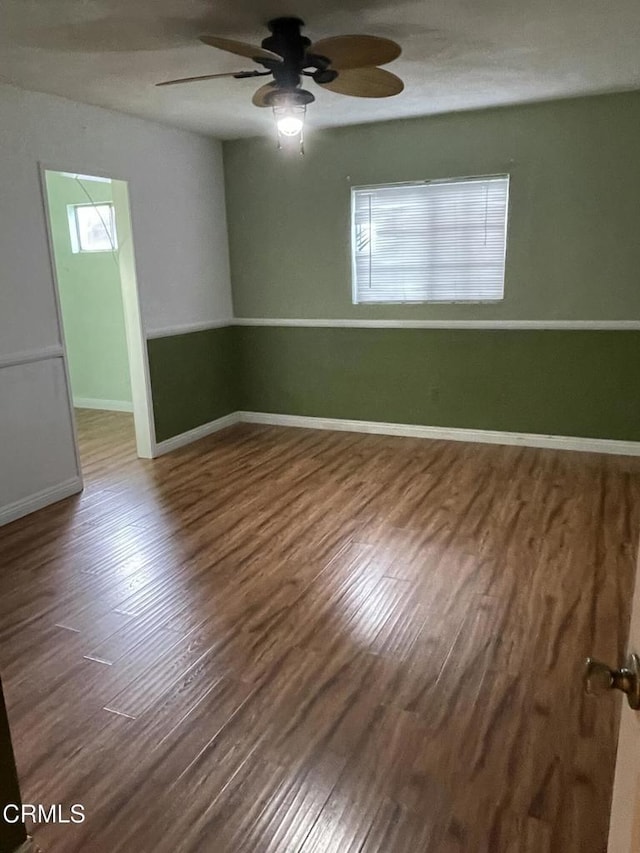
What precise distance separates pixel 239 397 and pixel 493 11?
3.84 meters

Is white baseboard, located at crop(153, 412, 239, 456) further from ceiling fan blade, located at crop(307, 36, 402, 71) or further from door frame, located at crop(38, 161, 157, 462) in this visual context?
ceiling fan blade, located at crop(307, 36, 402, 71)

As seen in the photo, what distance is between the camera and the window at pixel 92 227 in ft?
19.7

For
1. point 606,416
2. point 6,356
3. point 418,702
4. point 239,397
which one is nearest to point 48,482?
point 6,356

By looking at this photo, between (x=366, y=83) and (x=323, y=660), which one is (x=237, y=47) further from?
(x=323, y=660)

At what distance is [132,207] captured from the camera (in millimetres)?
4395

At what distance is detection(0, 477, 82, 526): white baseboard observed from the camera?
11.9ft

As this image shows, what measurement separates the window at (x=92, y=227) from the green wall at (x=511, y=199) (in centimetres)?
141

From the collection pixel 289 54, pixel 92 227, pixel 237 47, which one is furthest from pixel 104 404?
pixel 237 47

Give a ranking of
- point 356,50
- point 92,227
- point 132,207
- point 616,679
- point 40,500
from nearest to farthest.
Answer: point 616,679 < point 356,50 < point 40,500 < point 132,207 < point 92,227

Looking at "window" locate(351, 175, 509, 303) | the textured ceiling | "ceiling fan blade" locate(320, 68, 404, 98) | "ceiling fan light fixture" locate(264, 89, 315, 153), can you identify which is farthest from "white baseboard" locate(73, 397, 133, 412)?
"ceiling fan blade" locate(320, 68, 404, 98)

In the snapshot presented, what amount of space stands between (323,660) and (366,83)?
8.26 ft

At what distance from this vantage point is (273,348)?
5.54 m

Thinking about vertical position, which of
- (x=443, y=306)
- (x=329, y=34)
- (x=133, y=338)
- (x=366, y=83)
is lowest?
(x=133, y=338)

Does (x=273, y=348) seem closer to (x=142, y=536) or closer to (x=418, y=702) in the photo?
(x=142, y=536)
